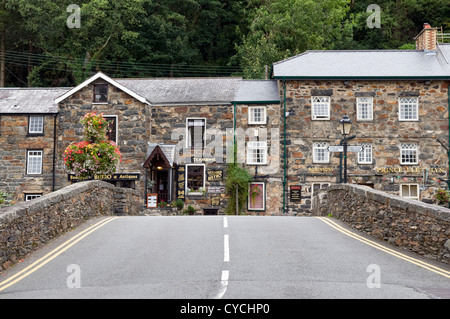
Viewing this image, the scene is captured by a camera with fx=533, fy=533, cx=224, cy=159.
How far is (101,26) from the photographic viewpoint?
159 feet

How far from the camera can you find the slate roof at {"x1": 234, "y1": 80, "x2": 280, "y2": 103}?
32.1 metres

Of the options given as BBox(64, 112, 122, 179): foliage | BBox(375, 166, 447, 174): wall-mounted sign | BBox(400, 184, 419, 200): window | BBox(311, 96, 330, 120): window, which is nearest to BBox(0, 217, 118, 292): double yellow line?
BBox(64, 112, 122, 179): foliage

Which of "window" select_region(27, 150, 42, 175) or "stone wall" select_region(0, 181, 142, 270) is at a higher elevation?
"window" select_region(27, 150, 42, 175)

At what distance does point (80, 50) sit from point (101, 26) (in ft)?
9.65

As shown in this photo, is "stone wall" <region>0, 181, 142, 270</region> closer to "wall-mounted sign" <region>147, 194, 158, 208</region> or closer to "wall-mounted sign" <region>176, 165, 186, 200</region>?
"wall-mounted sign" <region>147, 194, 158, 208</region>

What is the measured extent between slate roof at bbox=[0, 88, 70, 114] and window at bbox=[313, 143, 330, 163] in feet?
52.5

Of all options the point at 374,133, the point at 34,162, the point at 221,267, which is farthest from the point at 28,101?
the point at 221,267

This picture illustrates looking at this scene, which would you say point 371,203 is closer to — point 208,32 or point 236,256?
point 236,256

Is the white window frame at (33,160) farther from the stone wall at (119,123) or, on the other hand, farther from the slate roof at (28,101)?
the slate roof at (28,101)

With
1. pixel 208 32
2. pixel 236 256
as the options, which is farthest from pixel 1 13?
pixel 236 256

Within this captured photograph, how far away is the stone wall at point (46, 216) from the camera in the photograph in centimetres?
1080

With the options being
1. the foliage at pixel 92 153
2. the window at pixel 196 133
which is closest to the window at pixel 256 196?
the window at pixel 196 133

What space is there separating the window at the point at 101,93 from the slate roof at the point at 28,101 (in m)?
2.72

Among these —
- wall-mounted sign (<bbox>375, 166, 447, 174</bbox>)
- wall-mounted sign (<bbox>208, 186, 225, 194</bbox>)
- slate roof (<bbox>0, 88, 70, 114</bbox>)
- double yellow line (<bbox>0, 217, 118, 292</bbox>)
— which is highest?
slate roof (<bbox>0, 88, 70, 114</bbox>)
